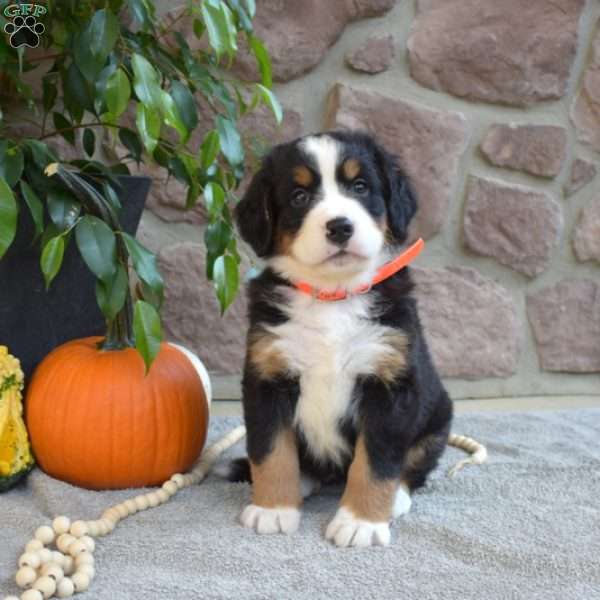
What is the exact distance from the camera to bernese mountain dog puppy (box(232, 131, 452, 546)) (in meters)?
1.70

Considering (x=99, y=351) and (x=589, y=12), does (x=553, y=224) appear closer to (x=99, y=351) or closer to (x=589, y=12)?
(x=589, y=12)

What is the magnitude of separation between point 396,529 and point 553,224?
1.66m

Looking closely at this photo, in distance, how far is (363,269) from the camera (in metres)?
1.79

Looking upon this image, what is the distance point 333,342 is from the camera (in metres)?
1.76

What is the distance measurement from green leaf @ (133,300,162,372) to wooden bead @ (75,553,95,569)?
387 mm

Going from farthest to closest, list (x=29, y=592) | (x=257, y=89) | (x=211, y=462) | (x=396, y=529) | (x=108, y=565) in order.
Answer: (x=211, y=462), (x=257, y=89), (x=396, y=529), (x=108, y=565), (x=29, y=592)

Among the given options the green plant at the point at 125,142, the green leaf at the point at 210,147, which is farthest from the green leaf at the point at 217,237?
the green leaf at the point at 210,147

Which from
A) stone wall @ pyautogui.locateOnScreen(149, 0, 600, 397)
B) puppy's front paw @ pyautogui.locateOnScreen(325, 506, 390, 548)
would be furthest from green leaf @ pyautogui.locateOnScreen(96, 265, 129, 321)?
stone wall @ pyautogui.locateOnScreen(149, 0, 600, 397)

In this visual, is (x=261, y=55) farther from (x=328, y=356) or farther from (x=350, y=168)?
(x=328, y=356)

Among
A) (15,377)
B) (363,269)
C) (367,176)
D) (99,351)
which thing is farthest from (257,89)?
(15,377)

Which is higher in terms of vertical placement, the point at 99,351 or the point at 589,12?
the point at 589,12

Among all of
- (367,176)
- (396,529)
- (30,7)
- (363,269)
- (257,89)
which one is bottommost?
(396,529)

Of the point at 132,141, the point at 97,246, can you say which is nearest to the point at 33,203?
the point at 97,246

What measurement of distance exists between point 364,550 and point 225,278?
2.19 ft
